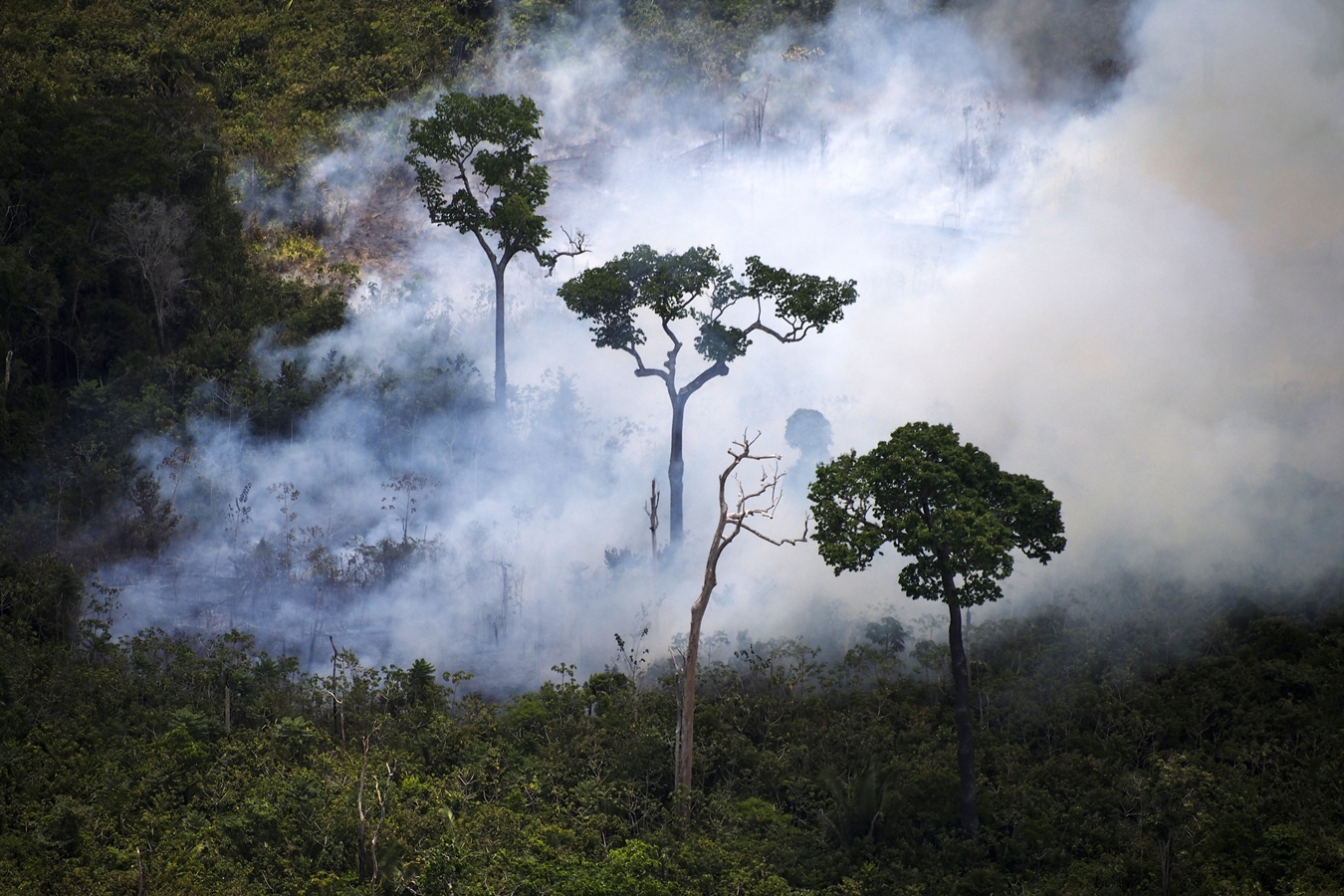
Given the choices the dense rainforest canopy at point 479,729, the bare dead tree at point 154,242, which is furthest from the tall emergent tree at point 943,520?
the bare dead tree at point 154,242

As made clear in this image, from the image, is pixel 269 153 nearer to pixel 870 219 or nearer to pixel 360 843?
pixel 870 219

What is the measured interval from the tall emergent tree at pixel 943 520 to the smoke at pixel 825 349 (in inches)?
275

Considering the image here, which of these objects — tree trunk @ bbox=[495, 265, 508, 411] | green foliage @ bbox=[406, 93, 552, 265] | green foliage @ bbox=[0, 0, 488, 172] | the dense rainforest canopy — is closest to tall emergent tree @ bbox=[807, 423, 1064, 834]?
the dense rainforest canopy

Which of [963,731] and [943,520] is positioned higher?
[943,520]

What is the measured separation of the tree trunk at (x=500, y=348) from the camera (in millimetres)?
35219

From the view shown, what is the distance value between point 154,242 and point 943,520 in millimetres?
25914

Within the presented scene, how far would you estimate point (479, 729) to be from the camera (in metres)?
25.0

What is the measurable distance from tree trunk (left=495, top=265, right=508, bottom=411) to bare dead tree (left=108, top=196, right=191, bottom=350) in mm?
9932

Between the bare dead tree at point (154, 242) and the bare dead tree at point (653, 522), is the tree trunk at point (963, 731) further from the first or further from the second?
the bare dead tree at point (154, 242)

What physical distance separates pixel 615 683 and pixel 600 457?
33.3ft

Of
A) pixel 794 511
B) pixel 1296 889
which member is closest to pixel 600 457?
pixel 794 511

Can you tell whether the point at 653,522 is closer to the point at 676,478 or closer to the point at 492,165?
the point at 676,478

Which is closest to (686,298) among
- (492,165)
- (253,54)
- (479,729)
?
(492,165)

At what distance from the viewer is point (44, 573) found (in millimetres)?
28328
